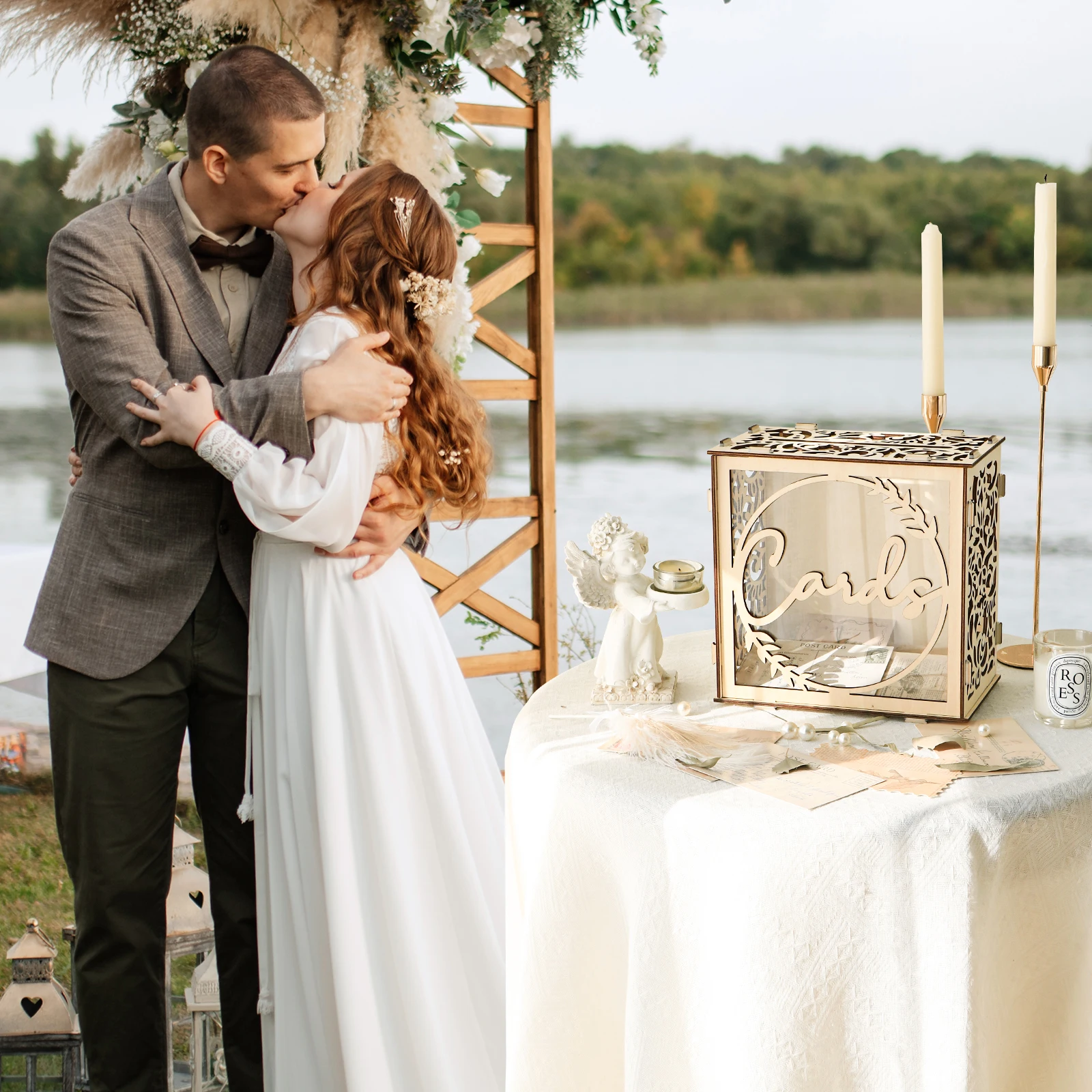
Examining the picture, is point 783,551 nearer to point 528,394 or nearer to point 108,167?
point 108,167

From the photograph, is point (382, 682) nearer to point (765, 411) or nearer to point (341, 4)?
point (341, 4)

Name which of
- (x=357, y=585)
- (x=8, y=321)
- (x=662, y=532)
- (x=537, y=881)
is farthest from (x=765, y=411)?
(x=537, y=881)

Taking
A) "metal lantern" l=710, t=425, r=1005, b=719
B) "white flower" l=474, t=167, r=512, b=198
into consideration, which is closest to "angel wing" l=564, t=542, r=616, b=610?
"metal lantern" l=710, t=425, r=1005, b=719

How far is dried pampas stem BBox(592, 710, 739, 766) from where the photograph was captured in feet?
3.83

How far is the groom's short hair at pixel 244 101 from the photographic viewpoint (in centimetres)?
156

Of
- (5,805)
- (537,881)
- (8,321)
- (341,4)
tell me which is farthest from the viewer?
(8,321)

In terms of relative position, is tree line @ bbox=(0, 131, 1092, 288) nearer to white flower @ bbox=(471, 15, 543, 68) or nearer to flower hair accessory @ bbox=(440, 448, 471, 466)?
white flower @ bbox=(471, 15, 543, 68)

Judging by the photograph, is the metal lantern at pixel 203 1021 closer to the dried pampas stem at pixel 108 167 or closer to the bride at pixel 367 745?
the bride at pixel 367 745

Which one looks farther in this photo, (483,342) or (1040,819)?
(483,342)

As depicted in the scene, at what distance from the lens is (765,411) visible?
18.5 ft

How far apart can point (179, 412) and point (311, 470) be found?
18 centimetres

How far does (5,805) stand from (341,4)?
2691mm

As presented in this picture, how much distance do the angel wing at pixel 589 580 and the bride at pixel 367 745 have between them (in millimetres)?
343

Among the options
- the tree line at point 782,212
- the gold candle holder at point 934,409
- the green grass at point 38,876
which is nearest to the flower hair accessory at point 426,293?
the gold candle holder at point 934,409
